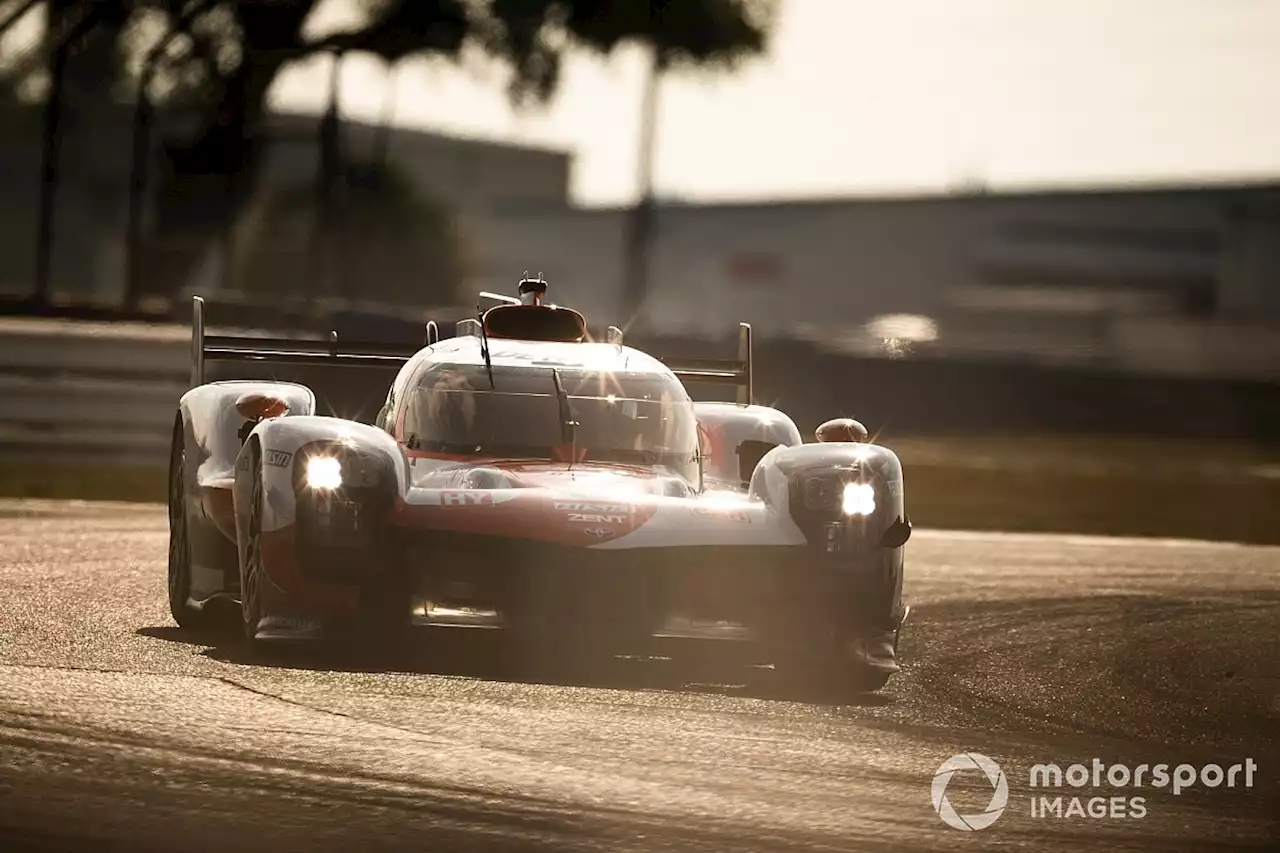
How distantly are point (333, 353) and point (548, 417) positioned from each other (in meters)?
1.75

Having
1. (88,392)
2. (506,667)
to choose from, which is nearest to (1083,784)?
(506,667)

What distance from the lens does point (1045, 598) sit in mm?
13281

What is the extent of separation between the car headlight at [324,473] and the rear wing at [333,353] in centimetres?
223

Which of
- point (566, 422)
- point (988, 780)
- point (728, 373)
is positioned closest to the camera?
point (988, 780)

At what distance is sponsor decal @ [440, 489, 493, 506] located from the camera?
873 cm

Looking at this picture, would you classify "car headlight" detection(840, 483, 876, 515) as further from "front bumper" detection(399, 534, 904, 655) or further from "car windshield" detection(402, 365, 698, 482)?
"car windshield" detection(402, 365, 698, 482)

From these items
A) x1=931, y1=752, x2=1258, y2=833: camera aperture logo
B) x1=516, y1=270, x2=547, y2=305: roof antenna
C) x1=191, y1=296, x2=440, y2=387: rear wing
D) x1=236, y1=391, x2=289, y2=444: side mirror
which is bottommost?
x1=931, y1=752, x2=1258, y2=833: camera aperture logo

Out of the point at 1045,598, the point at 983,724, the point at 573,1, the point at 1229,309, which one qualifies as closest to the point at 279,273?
the point at 1229,309

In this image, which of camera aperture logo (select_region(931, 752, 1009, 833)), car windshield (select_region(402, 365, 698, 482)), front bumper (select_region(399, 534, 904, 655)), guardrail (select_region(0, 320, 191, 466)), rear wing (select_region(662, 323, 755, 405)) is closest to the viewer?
camera aperture logo (select_region(931, 752, 1009, 833))

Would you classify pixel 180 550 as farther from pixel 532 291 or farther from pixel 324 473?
Result: pixel 532 291

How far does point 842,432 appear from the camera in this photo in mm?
10414

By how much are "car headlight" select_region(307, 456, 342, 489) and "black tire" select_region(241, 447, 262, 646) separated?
27 cm

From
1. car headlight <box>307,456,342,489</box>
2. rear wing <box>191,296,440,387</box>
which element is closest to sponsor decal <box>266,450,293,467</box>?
car headlight <box>307,456,342,489</box>

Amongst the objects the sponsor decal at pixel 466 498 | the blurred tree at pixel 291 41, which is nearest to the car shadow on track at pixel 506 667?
the sponsor decal at pixel 466 498
